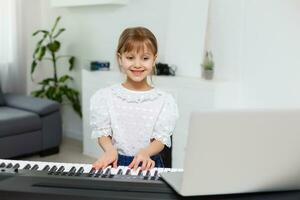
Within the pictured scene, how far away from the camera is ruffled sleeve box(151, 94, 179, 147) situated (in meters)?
1.58

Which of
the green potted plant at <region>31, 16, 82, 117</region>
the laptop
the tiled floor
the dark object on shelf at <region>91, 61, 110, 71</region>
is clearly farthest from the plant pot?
the laptop

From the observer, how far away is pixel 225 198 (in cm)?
84

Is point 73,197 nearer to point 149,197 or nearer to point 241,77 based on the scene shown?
point 149,197

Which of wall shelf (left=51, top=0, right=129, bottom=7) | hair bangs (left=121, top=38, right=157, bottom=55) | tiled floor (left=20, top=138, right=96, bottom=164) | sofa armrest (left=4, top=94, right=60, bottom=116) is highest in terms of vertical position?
wall shelf (left=51, top=0, right=129, bottom=7)

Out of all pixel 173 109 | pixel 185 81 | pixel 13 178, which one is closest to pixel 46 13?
pixel 185 81

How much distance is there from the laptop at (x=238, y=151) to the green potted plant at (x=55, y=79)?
3.71 m

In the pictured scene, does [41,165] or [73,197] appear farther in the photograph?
[41,165]

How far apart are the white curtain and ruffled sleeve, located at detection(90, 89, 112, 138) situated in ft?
10.6

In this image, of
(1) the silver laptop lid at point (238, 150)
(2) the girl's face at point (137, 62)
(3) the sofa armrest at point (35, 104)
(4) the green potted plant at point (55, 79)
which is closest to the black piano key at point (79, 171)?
(1) the silver laptop lid at point (238, 150)

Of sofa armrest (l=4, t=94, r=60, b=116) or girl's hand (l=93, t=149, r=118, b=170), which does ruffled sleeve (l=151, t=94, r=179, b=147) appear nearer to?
girl's hand (l=93, t=149, r=118, b=170)

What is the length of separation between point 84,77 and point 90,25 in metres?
0.69

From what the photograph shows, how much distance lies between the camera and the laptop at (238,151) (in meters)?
0.77

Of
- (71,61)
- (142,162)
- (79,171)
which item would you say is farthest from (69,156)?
(79,171)

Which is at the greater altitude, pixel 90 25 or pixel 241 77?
pixel 90 25
